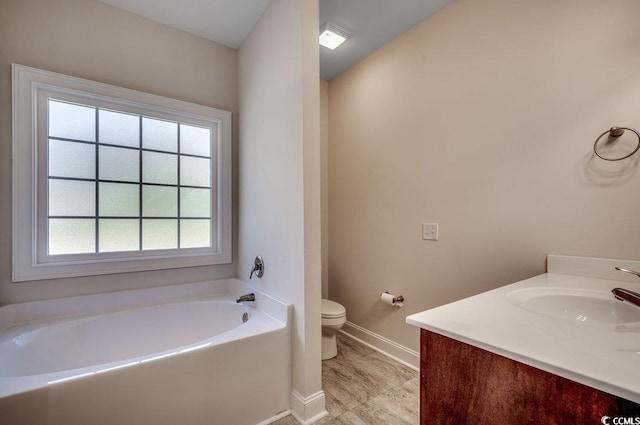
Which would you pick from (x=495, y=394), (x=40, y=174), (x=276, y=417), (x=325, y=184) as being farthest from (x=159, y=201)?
(x=495, y=394)

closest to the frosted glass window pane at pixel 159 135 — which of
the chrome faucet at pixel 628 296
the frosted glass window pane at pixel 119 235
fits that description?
the frosted glass window pane at pixel 119 235

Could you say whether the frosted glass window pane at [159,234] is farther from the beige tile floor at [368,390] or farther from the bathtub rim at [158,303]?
the beige tile floor at [368,390]

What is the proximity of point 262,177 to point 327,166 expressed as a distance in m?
1.15

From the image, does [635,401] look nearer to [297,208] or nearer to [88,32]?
[297,208]

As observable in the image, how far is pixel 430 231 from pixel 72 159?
8.47 ft

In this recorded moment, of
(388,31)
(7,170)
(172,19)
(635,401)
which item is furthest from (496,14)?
(7,170)

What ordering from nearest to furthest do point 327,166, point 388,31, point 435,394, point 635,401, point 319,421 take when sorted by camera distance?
point 635,401 → point 435,394 → point 319,421 → point 388,31 → point 327,166

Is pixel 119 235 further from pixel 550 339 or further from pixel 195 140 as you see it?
pixel 550 339

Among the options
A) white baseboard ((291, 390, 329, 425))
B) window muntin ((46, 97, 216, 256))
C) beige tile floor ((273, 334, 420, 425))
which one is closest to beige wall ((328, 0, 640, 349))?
beige tile floor ((273, 334, 420, 425))

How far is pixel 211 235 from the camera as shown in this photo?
2406 millimetres

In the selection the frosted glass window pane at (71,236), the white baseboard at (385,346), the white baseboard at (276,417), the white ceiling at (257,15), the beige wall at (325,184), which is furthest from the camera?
the beige wall at (325,184)

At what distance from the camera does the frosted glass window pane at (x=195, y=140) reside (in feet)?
7.58

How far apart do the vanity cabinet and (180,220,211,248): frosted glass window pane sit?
80.2 inches

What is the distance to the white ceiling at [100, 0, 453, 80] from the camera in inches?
76.5
